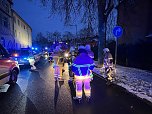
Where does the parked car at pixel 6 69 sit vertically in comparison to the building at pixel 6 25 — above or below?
below

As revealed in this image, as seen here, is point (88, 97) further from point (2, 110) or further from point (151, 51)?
point (151, 51)

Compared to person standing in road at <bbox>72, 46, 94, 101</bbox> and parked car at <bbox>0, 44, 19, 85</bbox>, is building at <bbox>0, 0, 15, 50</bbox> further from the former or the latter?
person standing in road at <bbox>72, 46, 94, 101</bbox>

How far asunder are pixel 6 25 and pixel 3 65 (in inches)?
1048

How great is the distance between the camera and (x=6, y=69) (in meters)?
8.23

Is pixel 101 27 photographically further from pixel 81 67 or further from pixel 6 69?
pixel 81 67

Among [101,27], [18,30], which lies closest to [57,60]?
[101,27]

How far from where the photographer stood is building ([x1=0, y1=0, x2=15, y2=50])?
2970 centimetres

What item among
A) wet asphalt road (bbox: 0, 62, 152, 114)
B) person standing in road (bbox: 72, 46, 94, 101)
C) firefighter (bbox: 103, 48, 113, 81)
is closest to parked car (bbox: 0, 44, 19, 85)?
wet asphalt road (bbox: 0, 62, 152, 114)

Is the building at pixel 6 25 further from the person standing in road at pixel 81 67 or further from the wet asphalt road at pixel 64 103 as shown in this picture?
the person standing in road at pixel 81 67

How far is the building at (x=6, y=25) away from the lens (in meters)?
29.7

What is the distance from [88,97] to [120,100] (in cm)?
108

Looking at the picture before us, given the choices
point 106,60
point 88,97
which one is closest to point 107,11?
point 106,60

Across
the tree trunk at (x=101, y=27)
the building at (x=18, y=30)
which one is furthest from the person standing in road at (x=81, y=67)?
the building at (x=18, y=30)

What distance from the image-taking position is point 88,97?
21.1 feet
